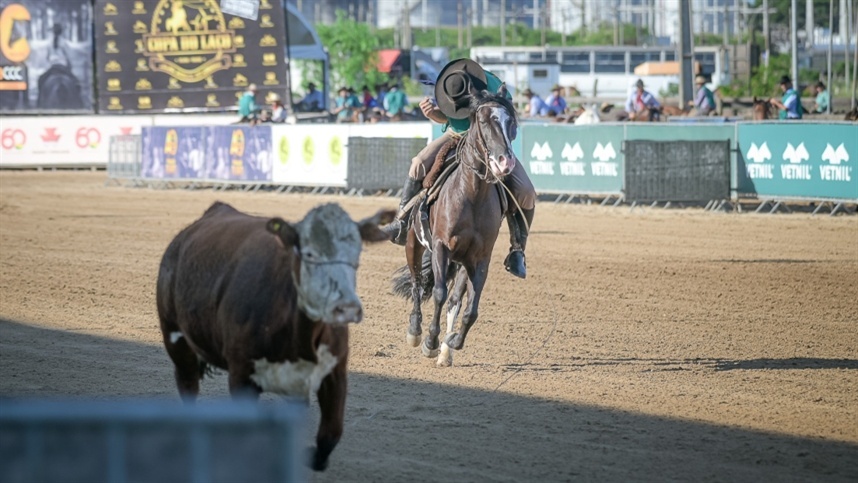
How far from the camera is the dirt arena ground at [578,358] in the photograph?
720 centimetres

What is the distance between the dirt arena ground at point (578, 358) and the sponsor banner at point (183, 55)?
1814 cm

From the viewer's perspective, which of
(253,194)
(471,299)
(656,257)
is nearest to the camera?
(471,299)

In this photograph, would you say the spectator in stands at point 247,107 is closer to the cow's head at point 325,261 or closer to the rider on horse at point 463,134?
the rider on horse at point 463,134

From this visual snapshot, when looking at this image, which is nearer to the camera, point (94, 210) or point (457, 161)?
point (457, 161)

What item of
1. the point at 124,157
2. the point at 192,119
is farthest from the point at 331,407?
the point at 192,119

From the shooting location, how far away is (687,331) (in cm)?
1163

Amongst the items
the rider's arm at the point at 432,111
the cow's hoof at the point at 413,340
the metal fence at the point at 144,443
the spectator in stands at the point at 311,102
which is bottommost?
the cow's hoof at the point at 413,340

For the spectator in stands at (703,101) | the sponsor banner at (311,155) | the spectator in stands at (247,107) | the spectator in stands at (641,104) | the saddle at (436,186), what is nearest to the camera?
the saddle at (436,186)

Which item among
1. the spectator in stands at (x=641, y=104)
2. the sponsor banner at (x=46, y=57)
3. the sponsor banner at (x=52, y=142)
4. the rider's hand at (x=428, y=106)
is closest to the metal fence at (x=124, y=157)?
the sponsor banner at (x=52, y=142)

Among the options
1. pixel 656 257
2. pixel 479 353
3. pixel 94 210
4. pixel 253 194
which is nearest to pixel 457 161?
pixel 479 353

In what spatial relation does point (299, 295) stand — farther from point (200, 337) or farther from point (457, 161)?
point (457, 161)

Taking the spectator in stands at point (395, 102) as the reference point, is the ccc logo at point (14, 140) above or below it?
below

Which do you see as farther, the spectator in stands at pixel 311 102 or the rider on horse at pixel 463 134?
the spectator in stands at pixel 311 102

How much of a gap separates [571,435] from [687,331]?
4265 mm
